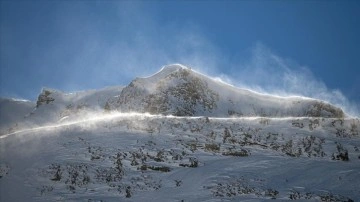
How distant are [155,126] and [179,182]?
30.4 ft

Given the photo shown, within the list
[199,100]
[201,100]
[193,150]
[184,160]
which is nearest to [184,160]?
[184,160]

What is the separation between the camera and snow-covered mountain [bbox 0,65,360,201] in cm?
1722

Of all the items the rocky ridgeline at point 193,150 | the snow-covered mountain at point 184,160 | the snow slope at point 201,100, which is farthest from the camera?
the snow slope at point 201,100

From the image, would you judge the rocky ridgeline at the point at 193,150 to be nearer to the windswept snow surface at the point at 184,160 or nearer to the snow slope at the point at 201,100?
the windswept snow surface at the point at 184,160

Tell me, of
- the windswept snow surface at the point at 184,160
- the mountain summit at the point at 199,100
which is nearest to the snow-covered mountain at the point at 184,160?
the windswept snow surface at the point at 184,160

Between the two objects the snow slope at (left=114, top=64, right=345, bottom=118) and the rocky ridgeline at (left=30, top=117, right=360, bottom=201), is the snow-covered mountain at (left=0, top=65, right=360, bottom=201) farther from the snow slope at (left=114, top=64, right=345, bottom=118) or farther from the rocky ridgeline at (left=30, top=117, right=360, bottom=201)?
the snow slope at (left=114, top=64, right=345, bottom=118)

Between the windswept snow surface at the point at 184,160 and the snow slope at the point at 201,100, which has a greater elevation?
the snow slope at the point at 201,100

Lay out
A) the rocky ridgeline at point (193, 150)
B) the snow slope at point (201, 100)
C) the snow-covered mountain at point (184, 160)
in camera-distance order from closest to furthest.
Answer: the snow-covered mountain at point (184, 160) → the rocky ridgeline at point (193, 150) → the snow slope at point (201, 100)

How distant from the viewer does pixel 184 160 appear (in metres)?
21.6

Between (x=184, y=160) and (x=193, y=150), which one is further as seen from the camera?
(x=193, y=150)

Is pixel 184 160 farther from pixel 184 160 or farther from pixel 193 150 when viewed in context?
pixel 193 150

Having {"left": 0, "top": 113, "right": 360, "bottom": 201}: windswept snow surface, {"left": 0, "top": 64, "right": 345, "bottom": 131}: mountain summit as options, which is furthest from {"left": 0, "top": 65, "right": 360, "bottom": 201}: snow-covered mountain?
{"left": 0, "top": 64, "right": 345, "bottom": 131}: mountain summit

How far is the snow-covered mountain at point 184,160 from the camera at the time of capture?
1722cm

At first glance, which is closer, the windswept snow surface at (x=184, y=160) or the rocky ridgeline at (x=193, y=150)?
the windswept snow surface at (x=184, y=160)
